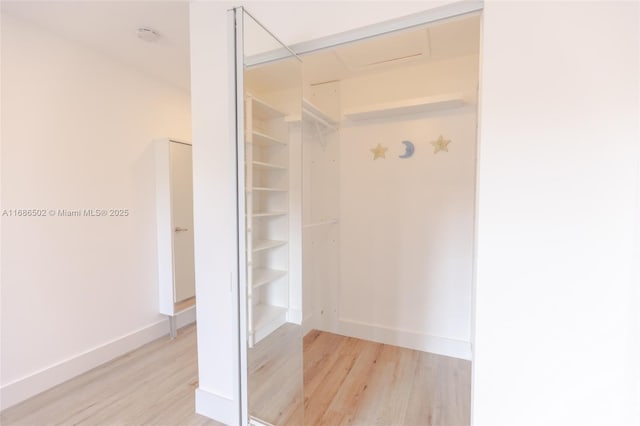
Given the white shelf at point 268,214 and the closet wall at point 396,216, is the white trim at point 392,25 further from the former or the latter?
the closet wall at point 396,216

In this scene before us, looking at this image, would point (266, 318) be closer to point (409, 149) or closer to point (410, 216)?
point (410, 216)

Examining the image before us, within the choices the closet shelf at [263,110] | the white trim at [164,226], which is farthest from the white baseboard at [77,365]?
the closet shelf at [263,110]

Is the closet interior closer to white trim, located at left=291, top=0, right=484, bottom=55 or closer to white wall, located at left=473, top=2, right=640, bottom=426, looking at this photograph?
white trim, located at left=291, top=0, right=484, bottom=55

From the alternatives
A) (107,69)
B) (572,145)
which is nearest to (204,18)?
(107,69)

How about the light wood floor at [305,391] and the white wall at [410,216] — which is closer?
the light wood floor at [305,391]

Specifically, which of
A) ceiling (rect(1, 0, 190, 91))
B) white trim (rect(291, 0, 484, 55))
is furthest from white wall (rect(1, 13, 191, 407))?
white trim (rect(291, 0, 484, 55))

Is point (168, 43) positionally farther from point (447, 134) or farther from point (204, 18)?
point (447, 134)

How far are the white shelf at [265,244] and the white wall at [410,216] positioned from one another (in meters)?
1.10

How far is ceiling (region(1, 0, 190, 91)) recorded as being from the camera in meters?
1.74

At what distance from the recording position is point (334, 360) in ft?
7.81

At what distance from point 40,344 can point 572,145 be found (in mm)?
3263

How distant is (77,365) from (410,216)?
9.66 ft

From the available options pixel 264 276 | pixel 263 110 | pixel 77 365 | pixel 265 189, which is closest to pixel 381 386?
pixel 264 276

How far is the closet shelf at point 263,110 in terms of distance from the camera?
4.98 ft
